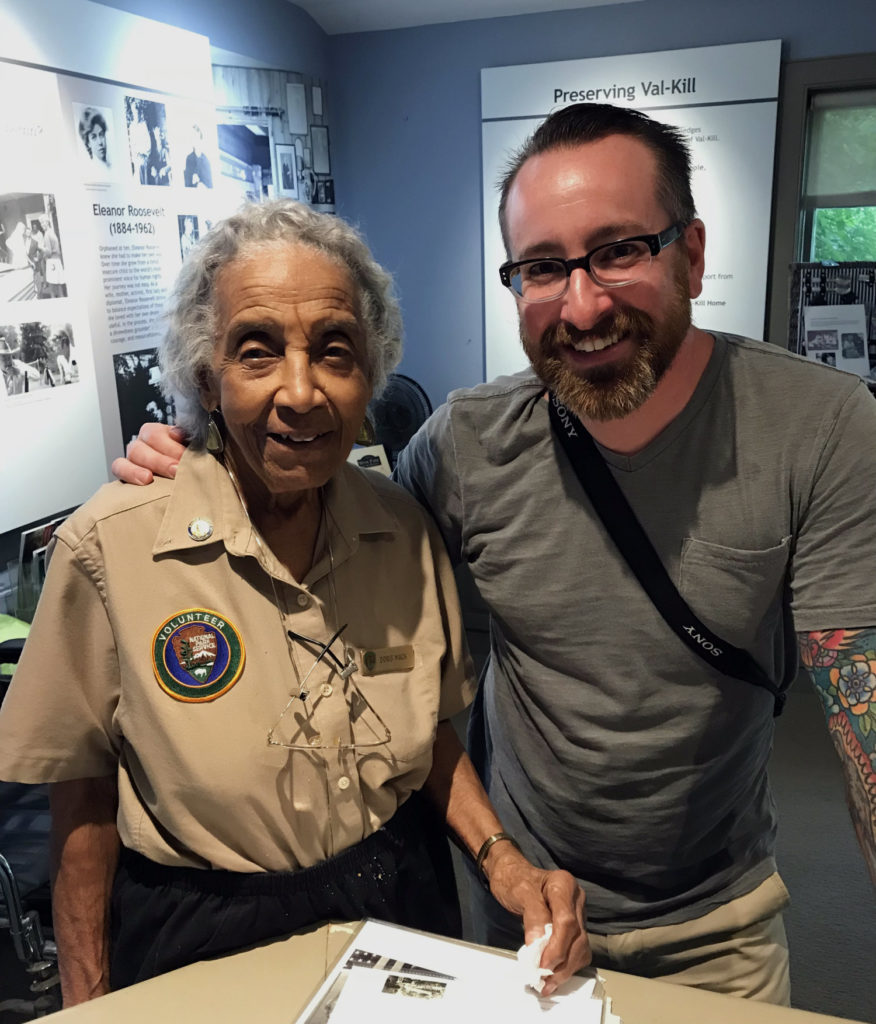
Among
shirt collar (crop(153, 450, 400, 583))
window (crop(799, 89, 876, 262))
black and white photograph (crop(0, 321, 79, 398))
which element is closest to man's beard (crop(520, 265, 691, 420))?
shirt collar (crop(153, 450, 400, 583))

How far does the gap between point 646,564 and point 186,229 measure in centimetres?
258

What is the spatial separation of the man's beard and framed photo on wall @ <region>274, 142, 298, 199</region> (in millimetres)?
3160

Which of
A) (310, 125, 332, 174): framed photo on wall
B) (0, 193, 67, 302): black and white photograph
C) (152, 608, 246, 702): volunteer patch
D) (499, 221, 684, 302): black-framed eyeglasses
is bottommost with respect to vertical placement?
(152, 608, 246, 702): volunteer patch

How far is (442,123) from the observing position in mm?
4363

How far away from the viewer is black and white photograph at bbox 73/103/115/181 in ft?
8.82

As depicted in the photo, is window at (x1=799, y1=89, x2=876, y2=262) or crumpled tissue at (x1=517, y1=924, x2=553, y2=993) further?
window at (x1=799, y1=89, x2=876, y2=262)

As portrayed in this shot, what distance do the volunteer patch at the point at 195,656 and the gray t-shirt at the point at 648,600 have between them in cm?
47

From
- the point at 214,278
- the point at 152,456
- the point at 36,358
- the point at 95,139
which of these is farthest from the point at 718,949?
the point at 95,139

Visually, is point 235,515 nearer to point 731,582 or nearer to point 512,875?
point 512,875

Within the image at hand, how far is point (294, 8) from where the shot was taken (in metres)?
4.05

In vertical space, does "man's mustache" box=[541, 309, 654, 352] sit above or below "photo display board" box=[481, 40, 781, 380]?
below

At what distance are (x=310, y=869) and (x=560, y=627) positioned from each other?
51cm

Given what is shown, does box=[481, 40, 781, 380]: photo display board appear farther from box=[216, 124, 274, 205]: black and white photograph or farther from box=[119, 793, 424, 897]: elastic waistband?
box=[119, 793, 424, 897]: elastic waistband

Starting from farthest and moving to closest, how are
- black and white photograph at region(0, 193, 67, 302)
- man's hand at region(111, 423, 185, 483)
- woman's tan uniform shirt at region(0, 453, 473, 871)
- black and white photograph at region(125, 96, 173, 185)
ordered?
black and white photograph at region(125, 96, 173, 185)
black and white photograph at region(0, 193, 67, 302)
man's hand at region(111, 423, 185, 483)
woman's tan uniform shirt at region(0, 453, 473, 871)
